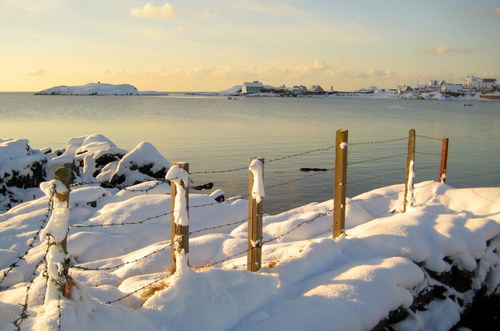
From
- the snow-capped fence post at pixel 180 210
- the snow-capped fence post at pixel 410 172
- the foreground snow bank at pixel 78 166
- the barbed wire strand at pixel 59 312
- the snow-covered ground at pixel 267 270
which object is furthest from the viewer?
the foreground snow bank at pixel 78 166

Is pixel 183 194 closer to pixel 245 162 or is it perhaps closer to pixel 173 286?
pixel 173 286

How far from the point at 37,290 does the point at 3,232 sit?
16.5 ft

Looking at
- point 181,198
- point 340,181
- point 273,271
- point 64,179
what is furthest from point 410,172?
point 64,179

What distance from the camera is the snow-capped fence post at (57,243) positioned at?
3.83m

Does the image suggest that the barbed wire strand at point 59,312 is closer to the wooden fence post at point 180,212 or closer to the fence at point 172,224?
the fence at point 172,224

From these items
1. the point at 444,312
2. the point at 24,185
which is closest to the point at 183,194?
the point at 444,312

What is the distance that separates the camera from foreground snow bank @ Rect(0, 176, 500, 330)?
452cm

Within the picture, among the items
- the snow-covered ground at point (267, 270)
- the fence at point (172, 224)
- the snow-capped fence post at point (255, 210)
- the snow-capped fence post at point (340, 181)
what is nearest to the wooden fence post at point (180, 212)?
the fence at point (172, 224)

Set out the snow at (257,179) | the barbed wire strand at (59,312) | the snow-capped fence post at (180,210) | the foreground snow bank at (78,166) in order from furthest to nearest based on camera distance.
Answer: the foreground snow bank at (78,166) → the snow at (257,179) → the snow-capped fence post at (180,210) → the barbed wire strand at (59,312)

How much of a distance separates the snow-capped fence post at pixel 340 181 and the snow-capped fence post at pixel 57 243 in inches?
193

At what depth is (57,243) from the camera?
387 cm

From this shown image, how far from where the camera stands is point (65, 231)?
3920 millimetres

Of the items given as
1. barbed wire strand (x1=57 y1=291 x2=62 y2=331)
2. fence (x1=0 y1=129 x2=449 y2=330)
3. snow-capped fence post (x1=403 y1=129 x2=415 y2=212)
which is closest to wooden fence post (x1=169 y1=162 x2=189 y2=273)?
fence (x1=0 y1=129 x2=449 y2=330)

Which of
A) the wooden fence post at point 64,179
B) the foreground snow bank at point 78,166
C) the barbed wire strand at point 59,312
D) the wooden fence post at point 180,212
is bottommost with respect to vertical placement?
the foreground snow bank at point 78,166
